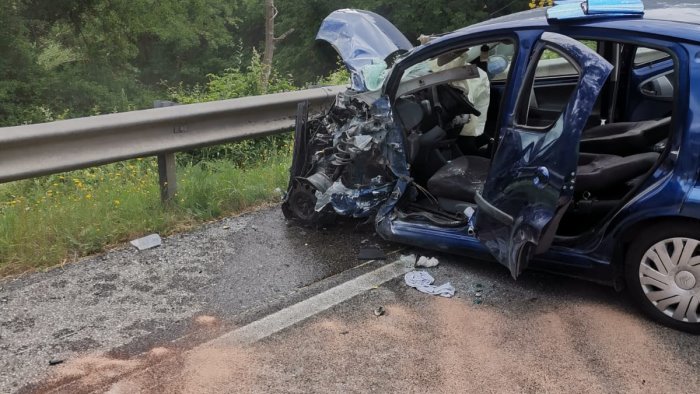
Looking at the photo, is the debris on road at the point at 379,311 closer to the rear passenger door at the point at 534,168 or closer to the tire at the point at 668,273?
the rear passenger door at the point at 534,168

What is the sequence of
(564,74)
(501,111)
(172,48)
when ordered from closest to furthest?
1. (501,111)
2. (564,74)
3. (172,48)

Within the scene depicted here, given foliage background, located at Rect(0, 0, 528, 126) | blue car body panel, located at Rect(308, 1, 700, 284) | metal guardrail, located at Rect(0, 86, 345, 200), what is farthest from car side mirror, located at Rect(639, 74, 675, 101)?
foliage background, located at Rect(0, 0, 528, 126)

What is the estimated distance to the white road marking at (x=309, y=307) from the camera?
3314 mm

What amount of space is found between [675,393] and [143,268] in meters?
3.13

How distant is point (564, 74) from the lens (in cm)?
550

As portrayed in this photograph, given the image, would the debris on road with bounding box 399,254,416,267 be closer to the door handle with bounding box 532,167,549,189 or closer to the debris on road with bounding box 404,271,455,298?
the debris on road with bounding box 404,271,455,298

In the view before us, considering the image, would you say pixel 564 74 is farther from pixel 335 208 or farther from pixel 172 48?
pixel 172 48

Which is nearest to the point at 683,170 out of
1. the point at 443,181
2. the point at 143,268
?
the point at 443,181

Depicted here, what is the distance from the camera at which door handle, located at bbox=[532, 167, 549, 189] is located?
3.38 metres

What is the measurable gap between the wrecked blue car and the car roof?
0.04 feet

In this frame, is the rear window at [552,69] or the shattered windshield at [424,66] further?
the rear window at [552,69]

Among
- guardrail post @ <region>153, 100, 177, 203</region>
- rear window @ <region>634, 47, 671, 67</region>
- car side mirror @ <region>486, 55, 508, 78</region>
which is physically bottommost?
guardrail post @ <region>153, 100, 177, 203</region>

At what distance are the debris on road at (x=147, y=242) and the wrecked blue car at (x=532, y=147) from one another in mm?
987

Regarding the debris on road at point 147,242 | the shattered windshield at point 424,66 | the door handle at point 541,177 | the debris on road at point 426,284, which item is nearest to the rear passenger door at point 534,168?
the door handle at point 541,177
